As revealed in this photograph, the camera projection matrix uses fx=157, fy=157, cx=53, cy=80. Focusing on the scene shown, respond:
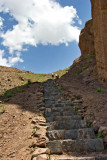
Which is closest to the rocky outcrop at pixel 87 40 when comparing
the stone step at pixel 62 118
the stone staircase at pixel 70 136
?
the stone step at pixel 62 118

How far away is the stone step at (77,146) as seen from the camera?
4046 mm

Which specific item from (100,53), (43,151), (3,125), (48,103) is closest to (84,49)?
(100,53)

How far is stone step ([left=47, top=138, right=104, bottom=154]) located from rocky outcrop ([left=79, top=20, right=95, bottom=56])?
1707 centimetres

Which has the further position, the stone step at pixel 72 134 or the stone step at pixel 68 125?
the stone step at pixel 68 125

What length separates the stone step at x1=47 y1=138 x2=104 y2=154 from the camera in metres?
4.05

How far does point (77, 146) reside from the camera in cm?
411

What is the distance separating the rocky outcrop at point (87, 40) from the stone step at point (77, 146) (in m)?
17.1

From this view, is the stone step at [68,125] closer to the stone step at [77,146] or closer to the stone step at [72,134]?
the stone step at [72,134]

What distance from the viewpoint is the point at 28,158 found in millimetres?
3623

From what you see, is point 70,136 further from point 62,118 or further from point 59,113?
point 59,113

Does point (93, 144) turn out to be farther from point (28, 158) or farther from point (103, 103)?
point (103, 103)

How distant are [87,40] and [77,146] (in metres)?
18.6

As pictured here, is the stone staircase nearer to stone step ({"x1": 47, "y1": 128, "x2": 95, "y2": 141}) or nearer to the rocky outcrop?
stone step ({"x1": 47, "y1": 128, "x2": 95, "y2": 141})

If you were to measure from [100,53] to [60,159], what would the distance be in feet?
33.4
